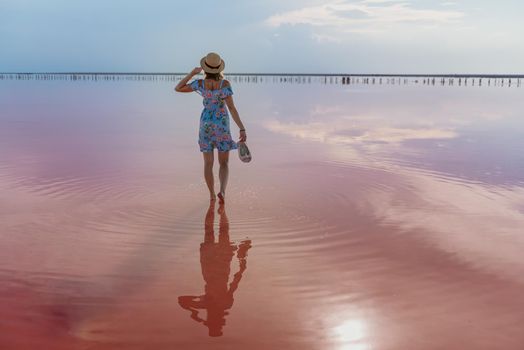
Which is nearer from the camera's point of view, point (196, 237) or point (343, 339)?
point (343, 339)

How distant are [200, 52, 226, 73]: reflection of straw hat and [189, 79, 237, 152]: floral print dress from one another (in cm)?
19

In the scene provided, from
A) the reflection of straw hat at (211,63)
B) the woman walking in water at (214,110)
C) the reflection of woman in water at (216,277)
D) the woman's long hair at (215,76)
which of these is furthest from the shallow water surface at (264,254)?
the reflection of straw hat at (211,63)

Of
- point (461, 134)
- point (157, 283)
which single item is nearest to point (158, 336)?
point (157, 283)

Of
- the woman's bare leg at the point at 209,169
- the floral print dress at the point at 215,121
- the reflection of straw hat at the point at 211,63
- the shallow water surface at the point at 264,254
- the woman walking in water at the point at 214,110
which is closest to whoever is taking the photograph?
the shallow water surface at the point at 264,254

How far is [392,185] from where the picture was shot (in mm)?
7711

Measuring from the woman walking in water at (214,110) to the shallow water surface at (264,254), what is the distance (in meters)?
0.57

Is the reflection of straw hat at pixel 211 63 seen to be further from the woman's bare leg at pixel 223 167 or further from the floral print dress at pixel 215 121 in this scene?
the woman's bare leg at pixel 223 167

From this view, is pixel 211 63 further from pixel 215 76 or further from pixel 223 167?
pixel 223 167

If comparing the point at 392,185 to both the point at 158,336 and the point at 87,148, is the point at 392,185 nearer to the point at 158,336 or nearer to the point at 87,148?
the point at 158,336

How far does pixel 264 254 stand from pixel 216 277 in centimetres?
63

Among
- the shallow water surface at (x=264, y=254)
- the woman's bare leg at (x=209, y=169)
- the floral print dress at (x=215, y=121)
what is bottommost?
the shallow water surface at (x=264, y=254)

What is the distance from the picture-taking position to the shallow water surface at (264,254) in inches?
131

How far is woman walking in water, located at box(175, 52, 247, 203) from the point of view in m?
6.10

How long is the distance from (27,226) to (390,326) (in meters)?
3.95
